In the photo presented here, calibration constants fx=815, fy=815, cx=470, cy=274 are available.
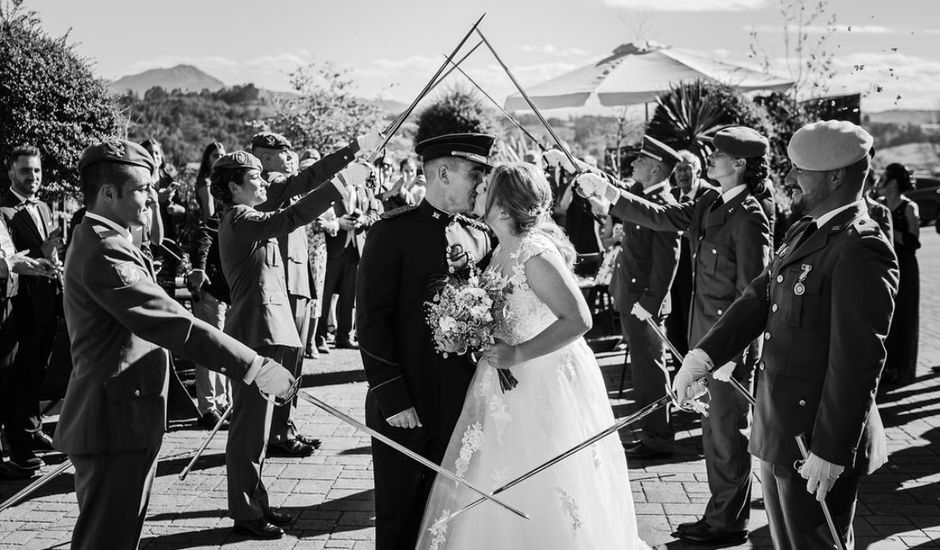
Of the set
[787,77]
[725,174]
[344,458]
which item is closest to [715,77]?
[787,77]

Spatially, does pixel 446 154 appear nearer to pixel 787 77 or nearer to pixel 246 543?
pixel 246 543

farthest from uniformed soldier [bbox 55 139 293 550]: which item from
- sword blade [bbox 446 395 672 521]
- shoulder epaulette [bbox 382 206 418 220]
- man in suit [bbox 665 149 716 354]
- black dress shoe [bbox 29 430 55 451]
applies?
man in suit [bbox 665 149 716 354]

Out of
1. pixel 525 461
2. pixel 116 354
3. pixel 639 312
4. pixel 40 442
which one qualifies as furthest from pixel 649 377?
pixel 40 442

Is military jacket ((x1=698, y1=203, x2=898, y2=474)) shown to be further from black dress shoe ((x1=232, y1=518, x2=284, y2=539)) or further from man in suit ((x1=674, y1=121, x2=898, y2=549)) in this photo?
black dress shoe ((x1=232, y1=518, x2=284, y2=539))

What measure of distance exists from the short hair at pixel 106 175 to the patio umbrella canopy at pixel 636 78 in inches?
383

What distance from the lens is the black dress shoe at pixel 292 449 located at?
667cm

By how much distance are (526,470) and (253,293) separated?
2460mm

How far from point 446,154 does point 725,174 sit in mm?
2237

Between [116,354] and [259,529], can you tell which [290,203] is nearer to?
[259,529]

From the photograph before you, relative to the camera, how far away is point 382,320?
12.7 feet

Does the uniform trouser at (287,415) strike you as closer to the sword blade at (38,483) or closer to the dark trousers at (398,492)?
the dark trousers at (398,492)

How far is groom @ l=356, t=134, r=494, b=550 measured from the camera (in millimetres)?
3871

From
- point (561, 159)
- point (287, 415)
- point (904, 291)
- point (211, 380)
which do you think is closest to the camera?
point (561, 159)

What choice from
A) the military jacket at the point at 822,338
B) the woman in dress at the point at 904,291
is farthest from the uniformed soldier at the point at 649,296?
the woman in dress at the point at 904,291
